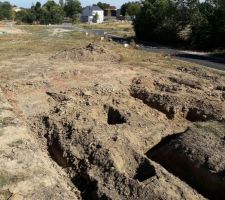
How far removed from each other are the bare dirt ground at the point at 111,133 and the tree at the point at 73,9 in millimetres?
113540

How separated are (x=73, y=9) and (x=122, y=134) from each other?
4958 inches

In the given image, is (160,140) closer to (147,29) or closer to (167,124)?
(167,124)

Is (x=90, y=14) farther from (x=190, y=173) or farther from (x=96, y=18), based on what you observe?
(x=190, y=173)

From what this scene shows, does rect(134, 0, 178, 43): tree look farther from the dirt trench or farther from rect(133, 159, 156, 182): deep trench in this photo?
rect(133, 159, 156, 182): deep trench

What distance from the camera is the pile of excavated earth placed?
1095 cm

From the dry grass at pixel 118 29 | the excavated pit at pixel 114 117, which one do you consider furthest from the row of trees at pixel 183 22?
the excavated pit at pixel 114 117

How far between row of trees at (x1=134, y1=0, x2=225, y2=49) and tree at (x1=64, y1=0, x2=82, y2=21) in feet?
254

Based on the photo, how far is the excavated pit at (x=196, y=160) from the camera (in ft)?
37.4

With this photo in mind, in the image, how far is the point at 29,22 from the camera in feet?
386

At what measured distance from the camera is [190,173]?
39.8 ft

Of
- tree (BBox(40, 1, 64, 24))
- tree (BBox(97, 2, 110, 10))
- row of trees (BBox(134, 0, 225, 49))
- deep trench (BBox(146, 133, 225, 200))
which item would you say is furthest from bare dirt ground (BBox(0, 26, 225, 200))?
tree (BBox(97, 2, 110, 10))

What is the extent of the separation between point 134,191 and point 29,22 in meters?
112

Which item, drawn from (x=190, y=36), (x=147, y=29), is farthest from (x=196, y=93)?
(x=147, y=29)

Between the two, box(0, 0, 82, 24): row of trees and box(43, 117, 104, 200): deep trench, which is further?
box(0, 0, 82, 24): row of trees
